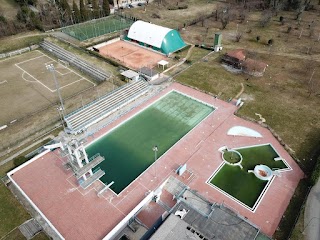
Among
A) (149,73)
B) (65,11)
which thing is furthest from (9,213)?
(65,11)

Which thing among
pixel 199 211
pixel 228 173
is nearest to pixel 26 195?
pixel 199 211

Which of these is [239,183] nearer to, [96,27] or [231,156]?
[231,156]

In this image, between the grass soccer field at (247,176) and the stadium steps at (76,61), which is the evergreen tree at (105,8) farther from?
the grass soccer field at (247,176)

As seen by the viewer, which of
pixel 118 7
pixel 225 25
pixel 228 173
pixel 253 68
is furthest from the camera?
pixel 118 7

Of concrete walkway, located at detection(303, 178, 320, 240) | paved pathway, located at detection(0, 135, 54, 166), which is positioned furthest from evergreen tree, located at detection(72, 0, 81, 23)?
concrete walkway, located at detection(303, 178, 320, 240)

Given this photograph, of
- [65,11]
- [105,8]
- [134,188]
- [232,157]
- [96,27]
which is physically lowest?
[134,188]

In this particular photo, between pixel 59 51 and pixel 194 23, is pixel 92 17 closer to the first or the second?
pixel 59 51
